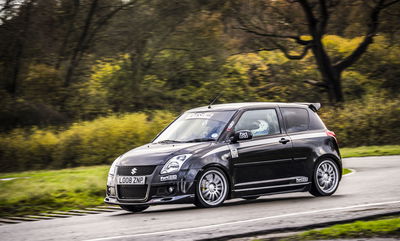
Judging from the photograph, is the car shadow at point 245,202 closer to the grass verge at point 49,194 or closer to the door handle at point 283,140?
the door handle at point 283,140

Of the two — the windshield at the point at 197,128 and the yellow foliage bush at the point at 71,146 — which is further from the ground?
the windshield at the point at 197,128

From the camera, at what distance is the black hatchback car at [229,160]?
1134cm

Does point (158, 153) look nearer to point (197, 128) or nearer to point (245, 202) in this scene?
point (197, 128)

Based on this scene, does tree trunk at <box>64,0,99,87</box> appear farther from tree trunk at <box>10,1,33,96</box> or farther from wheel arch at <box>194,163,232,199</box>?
wheel arch at <box>194,163,232,199</box>

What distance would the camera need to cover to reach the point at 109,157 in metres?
25.2

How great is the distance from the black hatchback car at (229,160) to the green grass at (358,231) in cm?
325

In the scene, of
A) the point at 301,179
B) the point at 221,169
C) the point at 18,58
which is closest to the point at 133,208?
the point at 221,169

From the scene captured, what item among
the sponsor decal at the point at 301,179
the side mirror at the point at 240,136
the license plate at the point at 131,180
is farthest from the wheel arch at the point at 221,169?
the sponsor decal at the point at 301,179

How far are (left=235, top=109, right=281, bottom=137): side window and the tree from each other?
20.4 metres

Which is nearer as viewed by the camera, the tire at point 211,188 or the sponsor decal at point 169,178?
the sponsor decal at point 169,178

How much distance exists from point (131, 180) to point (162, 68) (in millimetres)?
22363

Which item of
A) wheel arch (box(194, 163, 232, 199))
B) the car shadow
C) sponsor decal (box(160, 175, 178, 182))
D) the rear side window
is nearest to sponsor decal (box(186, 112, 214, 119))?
wheel arch (box(194, 163, 232, 199))

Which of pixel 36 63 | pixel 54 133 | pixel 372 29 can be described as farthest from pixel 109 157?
pixel 372 29

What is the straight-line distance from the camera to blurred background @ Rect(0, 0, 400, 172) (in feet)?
87.5
